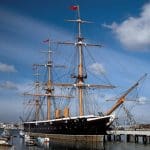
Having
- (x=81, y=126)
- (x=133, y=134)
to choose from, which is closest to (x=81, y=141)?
(x=81, y=126)

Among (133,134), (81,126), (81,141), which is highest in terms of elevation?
(81,126)

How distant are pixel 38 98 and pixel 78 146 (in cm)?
6070

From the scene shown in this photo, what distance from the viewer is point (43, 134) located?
→ 322ft

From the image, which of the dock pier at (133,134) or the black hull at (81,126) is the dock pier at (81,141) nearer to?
the black hull at (81,126)

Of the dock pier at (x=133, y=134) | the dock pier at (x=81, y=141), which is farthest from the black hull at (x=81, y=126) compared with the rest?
the dock pier at (x=133, y=134)

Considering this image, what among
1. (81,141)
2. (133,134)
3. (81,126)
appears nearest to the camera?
(81,126)

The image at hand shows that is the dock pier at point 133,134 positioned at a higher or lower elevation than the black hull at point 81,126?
lower

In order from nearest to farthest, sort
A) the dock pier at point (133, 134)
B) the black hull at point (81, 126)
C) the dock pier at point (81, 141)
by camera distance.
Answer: the dock pier at point (81, 141)
the black hull at point (81, 126)
the dock pier at point (133, 134)

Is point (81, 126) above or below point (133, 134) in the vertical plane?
above

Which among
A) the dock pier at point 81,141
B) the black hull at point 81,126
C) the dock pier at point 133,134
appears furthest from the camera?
the dock pier at point 133,134

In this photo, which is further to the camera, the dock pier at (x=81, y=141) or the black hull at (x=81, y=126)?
the black hull at (x=81, y=126)

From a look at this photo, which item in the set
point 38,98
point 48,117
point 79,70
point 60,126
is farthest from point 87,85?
point 38,98

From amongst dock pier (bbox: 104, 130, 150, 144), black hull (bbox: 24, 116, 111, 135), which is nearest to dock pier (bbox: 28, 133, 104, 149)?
black hull (bbox: 24, 116, 111, 135)

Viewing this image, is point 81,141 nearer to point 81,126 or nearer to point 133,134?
point 81,126
